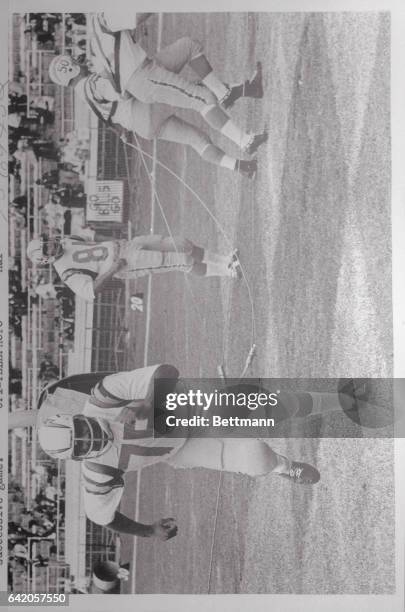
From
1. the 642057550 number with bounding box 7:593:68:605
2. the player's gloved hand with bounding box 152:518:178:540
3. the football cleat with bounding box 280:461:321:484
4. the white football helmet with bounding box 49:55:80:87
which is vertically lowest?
the 642057550 number with bounding box 7:593:68:605

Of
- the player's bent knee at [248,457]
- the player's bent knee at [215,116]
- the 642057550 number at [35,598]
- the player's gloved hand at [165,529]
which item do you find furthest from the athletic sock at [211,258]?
the 642057550 number at [35,598]

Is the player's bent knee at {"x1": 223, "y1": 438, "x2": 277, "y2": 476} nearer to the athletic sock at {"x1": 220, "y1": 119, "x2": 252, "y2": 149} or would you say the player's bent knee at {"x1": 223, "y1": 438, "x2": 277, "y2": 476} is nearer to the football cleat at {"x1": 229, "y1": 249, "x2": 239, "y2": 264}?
the football cleat at {"x1": 229, "y1": 249, "x2": 239, "y2": 264}

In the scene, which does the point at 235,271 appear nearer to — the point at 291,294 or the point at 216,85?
the point at 291,294

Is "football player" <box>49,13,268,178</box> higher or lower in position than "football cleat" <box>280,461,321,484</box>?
higher

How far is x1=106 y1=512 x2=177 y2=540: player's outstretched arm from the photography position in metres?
1.64

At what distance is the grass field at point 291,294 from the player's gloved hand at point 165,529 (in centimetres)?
2

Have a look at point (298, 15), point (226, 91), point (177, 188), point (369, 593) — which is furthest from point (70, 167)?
point (369, 593)

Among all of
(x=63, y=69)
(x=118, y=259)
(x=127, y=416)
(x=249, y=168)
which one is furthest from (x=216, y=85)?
(x=127, y=416)

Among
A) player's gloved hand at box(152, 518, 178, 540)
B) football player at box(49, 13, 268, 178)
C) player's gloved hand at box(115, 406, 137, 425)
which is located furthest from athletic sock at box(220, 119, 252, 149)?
player's gloved hand at box(152, 518, 178, 540)

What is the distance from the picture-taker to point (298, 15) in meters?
1.66

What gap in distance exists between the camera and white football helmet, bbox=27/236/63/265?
1.65 metres

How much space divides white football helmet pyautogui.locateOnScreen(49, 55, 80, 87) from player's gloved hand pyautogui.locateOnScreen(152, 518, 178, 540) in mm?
1061

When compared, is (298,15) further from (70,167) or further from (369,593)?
(369,593)

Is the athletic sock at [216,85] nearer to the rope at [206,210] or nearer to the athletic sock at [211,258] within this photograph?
the rope at [206,210]
